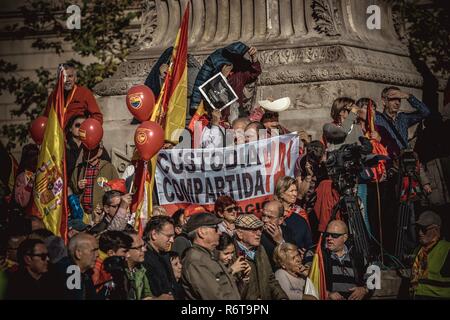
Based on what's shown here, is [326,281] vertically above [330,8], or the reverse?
[330,8]

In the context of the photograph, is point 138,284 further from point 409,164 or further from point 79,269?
point 409,164

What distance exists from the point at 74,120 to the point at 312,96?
2997mm

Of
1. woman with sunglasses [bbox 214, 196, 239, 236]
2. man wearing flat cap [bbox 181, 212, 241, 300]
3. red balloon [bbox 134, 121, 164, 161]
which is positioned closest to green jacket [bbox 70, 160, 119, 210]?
red balloon [bbox 134, 121, 164, 161]

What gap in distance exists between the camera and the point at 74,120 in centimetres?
1638

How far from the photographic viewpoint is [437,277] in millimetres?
13227

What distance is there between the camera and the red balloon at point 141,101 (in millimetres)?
15570

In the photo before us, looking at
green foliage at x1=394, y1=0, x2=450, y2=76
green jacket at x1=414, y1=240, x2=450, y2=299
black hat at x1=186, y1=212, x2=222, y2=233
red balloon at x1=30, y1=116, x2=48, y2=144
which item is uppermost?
green foliage at x1=394, y1=0, x2=450, y2=76

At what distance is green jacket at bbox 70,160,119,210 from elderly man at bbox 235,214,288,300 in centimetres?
239

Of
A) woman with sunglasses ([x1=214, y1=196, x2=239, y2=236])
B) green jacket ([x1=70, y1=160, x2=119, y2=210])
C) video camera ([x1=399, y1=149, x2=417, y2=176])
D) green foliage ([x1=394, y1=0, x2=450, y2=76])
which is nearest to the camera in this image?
woman with sunglasses ([x1=214, y1=196, x2=239, y2=236])

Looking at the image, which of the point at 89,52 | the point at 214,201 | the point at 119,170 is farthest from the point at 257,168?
the point at 89,52

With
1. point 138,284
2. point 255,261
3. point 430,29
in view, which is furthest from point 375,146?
point 430,29

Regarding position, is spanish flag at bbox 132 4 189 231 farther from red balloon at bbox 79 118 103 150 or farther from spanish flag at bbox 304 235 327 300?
spanish flag at bbox 304 235 327 300

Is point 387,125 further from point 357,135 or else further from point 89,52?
point 89,52

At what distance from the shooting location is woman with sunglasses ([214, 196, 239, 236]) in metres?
14.1
